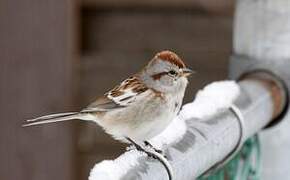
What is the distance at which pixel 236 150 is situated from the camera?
7.38ft

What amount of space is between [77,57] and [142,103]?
1.73m

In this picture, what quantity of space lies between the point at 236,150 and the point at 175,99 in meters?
0.17

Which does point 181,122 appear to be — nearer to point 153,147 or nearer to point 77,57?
point 153,147

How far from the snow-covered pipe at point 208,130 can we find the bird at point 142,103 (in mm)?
59

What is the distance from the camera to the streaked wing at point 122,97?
234 cm

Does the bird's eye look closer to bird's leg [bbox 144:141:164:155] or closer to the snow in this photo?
the snow

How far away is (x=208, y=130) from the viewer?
2072 millimetres

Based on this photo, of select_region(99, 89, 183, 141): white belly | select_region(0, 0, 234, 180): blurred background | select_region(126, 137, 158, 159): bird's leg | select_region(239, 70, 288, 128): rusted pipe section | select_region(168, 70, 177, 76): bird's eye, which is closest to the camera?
select_region(126, 137, 158, 159): bird's leg

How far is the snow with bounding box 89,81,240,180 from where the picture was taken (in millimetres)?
1718

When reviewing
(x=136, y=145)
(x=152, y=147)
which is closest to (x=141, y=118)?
(x=136, y=145)

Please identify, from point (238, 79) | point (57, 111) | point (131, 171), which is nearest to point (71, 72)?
point (57, 111)

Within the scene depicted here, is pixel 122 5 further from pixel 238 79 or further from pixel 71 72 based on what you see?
pixel 238 79

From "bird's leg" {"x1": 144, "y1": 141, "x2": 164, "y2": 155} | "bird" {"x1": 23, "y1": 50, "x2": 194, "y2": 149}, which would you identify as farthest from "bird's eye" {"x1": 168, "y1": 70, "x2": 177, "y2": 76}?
"bird's leg" {"x1": 144, "y1": 141, "x2": 164, "y2": 155}

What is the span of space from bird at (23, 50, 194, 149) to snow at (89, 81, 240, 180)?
56 millimetres
